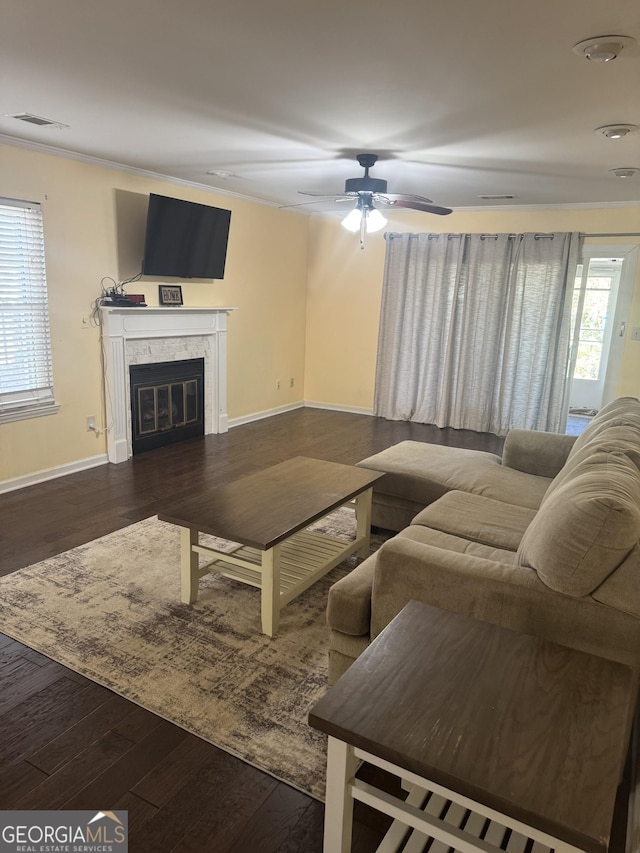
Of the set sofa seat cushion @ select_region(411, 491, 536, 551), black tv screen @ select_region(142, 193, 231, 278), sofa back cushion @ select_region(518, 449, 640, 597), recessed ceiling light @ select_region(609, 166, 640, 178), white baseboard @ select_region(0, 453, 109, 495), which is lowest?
white baseboard @ select_region(0, 453, 109, 495)

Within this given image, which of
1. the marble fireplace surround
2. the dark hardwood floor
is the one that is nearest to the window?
the marble fireplace surround

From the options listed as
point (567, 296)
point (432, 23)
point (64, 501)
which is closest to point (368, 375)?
point (567, 296)

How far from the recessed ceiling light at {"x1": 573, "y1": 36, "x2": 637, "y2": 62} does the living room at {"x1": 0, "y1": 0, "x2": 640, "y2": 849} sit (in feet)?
0.16

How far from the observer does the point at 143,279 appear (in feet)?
17.1

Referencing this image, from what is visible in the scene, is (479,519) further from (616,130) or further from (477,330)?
(477,330)

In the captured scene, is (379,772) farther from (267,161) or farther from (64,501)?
(267,161)

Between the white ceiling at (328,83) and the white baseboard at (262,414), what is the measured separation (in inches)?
113

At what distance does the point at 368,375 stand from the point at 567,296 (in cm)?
244

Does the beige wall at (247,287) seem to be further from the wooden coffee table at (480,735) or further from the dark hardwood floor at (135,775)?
the wooden coffee table at (480,735)

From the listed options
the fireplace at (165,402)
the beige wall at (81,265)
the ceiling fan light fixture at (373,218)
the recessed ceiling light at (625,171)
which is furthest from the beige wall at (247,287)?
the ceiling fan light fixture at (373,218)

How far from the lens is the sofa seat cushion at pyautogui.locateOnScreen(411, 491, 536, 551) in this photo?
2559 mm

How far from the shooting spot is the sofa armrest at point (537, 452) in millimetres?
3627

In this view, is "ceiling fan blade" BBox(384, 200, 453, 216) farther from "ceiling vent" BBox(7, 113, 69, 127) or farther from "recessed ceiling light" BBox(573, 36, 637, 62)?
"ceiling vent" BBox(7, 113, 69, 127)

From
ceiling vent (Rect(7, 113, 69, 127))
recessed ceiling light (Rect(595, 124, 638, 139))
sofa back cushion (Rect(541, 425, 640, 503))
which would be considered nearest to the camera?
sofa back cushion (Rect(541, 425, 640, 503))
